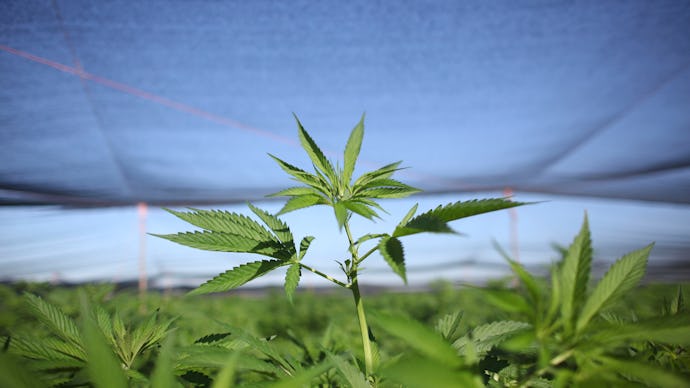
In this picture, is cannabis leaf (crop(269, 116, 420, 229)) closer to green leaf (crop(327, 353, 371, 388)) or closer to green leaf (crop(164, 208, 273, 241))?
green leaf (crop(164, 208, 273, 241))

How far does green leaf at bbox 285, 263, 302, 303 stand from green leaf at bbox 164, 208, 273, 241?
6cm

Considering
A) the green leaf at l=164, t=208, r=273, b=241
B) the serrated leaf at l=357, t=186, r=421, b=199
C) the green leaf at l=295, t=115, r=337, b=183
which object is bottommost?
the green leaf at l=164, t=208, r=273, b=241

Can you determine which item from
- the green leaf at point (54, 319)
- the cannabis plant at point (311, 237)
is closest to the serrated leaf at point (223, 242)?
the cannabis plant at point (311, 237)

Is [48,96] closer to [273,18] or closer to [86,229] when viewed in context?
[273,18]

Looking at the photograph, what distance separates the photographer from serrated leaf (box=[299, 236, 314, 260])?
580mm

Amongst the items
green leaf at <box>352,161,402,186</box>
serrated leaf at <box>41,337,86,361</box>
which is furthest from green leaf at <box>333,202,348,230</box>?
serrated leaf at <box>41,337,86,361</box>

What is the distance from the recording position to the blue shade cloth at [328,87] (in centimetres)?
321

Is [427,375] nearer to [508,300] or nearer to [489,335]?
[508,300]

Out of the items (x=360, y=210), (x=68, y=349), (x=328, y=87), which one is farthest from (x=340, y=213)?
(x=328, y=87)

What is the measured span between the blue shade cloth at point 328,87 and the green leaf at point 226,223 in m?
2.97

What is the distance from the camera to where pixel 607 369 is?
348mm

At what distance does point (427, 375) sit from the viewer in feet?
1.05

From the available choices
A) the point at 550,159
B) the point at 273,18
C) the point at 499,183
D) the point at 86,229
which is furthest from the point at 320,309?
the point at 86,229

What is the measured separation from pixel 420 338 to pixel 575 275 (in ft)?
0.55
